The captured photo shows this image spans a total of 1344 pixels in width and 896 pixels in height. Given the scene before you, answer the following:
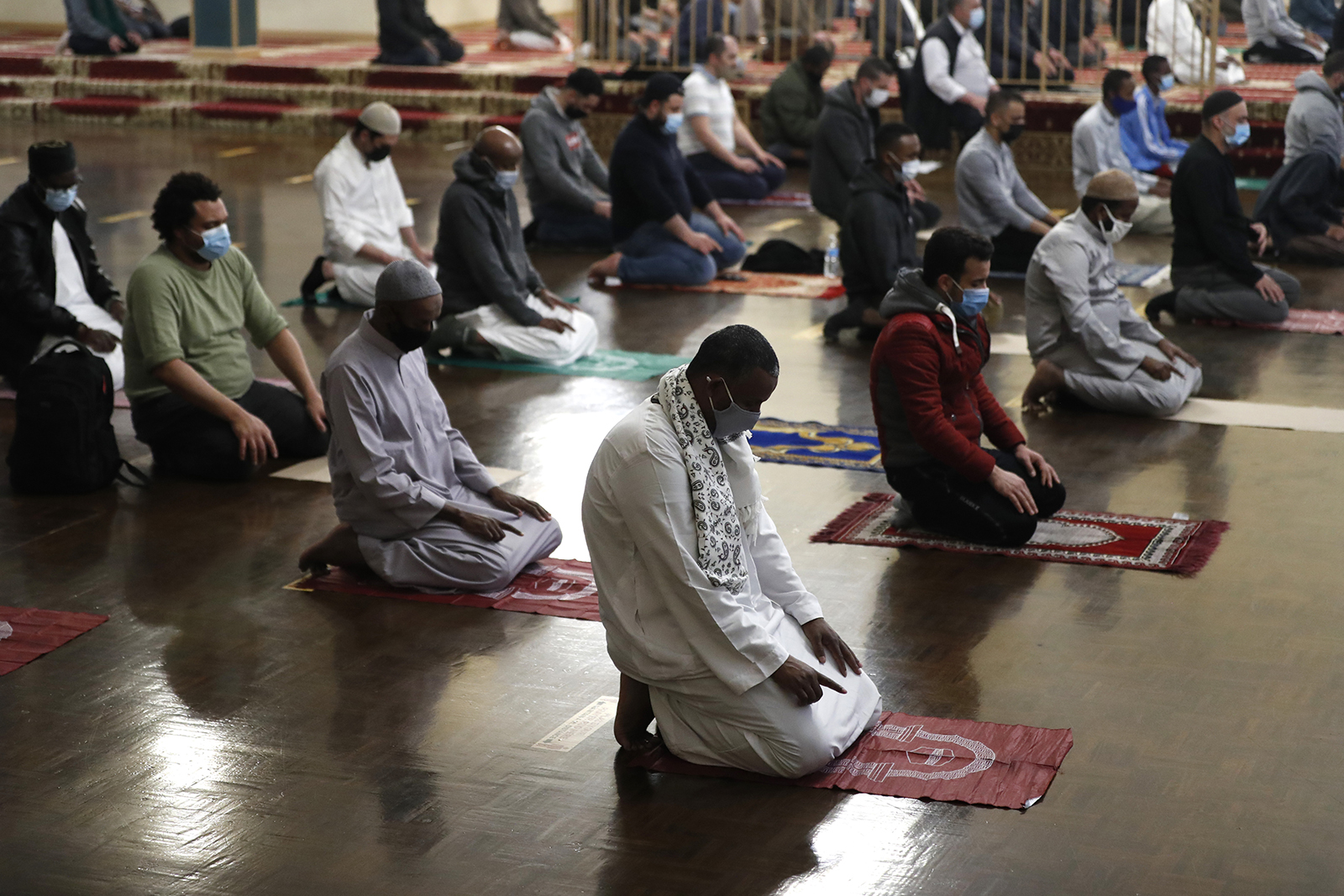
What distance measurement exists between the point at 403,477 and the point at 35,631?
108cm

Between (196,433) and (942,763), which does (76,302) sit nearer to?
(196,433)

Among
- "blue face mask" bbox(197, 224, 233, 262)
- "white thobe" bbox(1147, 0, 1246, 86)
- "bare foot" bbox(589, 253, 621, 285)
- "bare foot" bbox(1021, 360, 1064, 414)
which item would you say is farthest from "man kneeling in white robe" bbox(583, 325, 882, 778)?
"white thobe" bbox(1147, 0, 1246, 86)

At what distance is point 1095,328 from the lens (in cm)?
677

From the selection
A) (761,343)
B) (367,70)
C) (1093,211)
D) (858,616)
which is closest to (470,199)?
(1093,211)

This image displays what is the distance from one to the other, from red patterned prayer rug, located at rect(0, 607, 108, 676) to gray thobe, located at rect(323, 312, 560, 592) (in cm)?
78

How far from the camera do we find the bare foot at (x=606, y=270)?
9.74 m

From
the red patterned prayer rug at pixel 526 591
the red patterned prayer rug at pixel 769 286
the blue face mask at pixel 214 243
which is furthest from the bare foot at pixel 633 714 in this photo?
the red patterned prayer rug at pixel 769 286

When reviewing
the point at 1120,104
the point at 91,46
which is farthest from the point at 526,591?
the point at 91,46

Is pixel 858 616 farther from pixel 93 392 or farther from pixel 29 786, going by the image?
pixel 93 392

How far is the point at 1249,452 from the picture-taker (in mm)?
6445

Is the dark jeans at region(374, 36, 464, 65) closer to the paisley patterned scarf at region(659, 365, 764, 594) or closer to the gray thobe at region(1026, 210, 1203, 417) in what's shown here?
the gray thobe at region(1026, 210, 1203, 417)

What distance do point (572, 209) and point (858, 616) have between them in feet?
20.4

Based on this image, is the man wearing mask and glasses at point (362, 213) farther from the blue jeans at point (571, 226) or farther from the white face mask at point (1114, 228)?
the white face mask at point (1114, 228)

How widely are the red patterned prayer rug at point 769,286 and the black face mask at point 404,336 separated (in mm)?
4722
